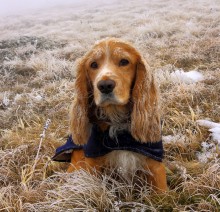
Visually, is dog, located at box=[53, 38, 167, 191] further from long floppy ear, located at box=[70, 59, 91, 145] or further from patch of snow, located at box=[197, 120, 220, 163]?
patch of snow, located at box=[197, 120, 220, 163]

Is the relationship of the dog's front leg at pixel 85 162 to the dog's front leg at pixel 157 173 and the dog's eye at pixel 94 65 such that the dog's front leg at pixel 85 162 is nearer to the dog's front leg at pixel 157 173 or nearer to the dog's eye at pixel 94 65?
the dog's front leg at pixel 157 173

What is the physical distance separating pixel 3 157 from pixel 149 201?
70.8 inches

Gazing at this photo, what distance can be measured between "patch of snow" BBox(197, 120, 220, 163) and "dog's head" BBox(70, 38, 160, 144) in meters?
0.82

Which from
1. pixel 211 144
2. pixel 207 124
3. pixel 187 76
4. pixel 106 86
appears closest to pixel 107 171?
pixel 106 86

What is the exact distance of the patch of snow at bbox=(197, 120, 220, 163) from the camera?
3381 mm

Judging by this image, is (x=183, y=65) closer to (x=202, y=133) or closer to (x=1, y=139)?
(x=202, y=133)

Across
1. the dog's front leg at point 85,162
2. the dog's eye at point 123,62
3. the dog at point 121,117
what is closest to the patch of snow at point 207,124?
the dog at point 121,117

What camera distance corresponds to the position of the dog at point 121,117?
8.77ft

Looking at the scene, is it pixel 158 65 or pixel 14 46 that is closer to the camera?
pixel 158 65

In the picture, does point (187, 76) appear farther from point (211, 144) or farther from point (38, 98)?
point (38, 98)

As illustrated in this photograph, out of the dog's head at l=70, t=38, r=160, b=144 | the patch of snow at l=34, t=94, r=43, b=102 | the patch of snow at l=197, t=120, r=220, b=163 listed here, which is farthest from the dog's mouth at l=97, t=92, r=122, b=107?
the patch of snow at l=34, t=94, r=43, b=102

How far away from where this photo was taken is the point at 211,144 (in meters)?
3.57

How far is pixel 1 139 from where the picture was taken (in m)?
4.40

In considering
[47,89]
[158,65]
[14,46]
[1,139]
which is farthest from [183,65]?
[14,46]
